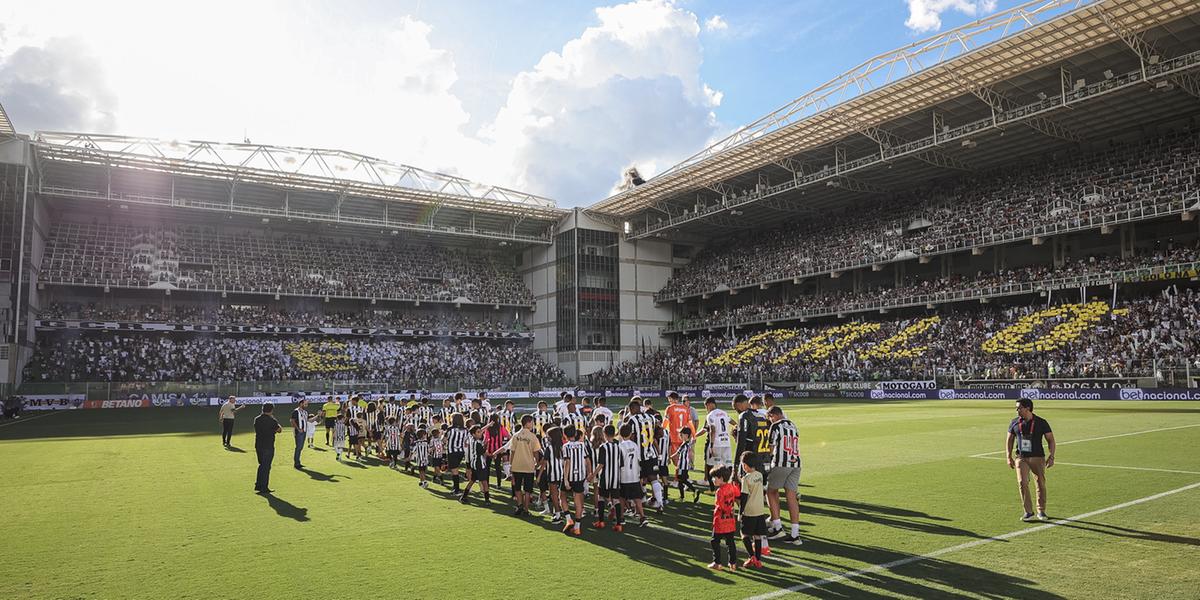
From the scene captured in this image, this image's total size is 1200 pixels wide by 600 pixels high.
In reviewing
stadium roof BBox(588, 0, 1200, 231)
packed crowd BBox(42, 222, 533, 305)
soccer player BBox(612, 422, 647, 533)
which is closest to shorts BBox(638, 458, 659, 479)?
soccer player BBox(612, 422, 647, 533)

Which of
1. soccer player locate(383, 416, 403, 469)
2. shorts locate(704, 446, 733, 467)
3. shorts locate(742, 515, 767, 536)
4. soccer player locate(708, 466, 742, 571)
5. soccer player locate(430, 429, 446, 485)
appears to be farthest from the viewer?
soccer player locate(383, 416, 403, 469)

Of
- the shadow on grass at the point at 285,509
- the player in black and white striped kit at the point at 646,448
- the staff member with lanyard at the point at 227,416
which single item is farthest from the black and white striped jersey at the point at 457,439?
the staff member with lanyard at the point at 227,416

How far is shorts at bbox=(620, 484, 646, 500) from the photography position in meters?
10.4

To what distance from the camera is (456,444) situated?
13.8m

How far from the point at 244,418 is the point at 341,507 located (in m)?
25.3

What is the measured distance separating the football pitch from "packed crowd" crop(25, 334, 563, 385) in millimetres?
33691

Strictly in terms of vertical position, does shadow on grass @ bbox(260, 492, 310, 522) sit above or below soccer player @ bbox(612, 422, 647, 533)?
below

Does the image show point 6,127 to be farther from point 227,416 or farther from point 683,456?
point 683,456

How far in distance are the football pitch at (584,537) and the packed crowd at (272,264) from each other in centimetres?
3982

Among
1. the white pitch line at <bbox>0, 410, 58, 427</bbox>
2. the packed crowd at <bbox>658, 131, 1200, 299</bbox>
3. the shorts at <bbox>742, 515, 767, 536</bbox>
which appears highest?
the packed crowd at <bbox>658, 131, 1200, 299</bbox>

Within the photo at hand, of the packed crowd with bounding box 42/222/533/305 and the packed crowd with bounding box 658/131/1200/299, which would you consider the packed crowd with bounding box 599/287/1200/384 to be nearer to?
the packed crowd with bounding box 658/131/1200/299

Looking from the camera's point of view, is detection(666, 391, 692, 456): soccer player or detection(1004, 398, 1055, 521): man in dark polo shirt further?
detection(666, 391, 692, 456): soccer player

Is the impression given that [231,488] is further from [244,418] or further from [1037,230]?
[1037,230]

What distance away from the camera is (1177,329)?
3419cm
